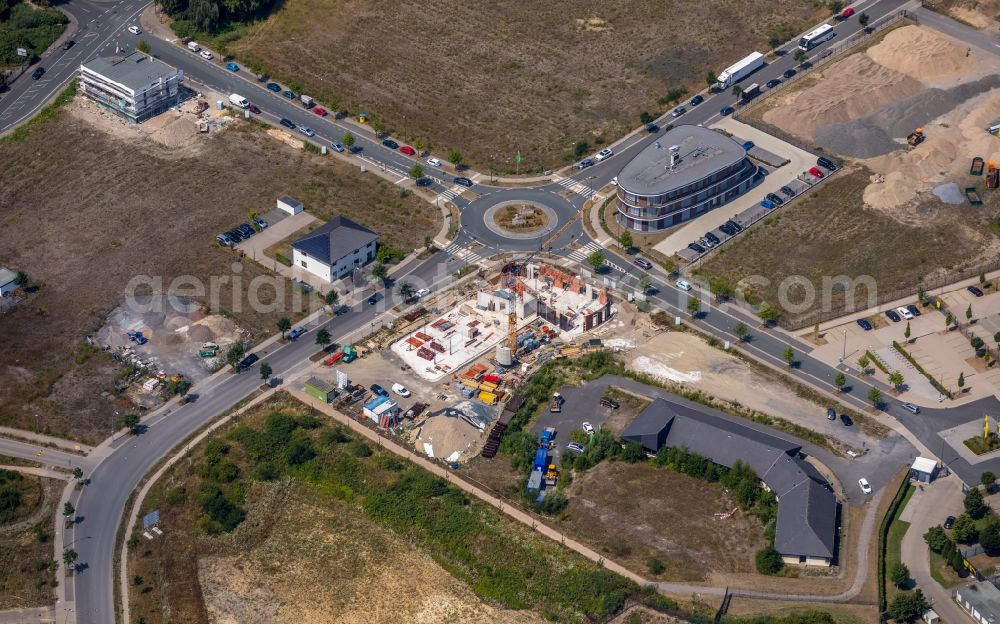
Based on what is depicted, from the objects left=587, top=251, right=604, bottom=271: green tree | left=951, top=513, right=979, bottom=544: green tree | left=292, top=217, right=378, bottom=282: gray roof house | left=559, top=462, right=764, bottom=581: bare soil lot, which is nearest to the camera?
left=951, top=513, right=979, bottom=544: green tree

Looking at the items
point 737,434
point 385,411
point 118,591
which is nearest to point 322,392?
point 385,411

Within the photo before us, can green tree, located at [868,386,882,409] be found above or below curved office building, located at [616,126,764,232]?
below

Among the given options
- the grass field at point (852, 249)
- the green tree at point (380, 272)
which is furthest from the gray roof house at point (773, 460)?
the green tree at point (380, 272)

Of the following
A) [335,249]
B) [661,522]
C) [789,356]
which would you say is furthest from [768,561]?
[335,249]

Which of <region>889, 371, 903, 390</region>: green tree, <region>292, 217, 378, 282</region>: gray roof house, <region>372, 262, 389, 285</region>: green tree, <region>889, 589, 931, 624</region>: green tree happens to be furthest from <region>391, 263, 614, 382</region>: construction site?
<region>889, 589, 931, 624</region>: green tree

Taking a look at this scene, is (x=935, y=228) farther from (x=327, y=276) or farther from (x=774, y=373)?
(x=327, y=276)

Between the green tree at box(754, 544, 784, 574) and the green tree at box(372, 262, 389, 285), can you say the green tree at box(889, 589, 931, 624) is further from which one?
the green tree at box(372, 262, 389, 285)
